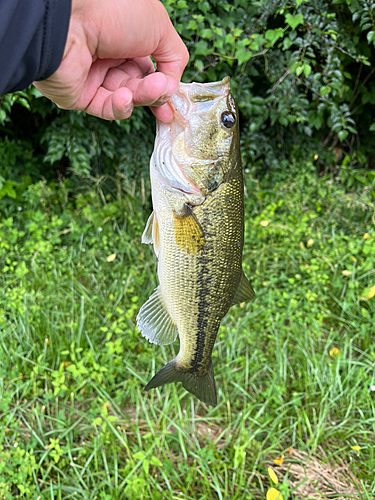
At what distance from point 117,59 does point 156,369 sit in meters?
1.95

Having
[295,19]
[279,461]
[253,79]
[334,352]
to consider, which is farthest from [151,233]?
[253,79]

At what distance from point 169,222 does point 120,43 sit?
579mm

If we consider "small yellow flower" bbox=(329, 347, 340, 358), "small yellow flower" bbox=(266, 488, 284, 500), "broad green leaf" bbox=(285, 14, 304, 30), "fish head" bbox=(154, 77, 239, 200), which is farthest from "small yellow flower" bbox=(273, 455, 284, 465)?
"broad green leaf" bbox=(285, 14, 304, 30)

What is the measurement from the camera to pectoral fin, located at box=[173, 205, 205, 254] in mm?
1345

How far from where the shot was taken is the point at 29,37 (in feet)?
3.41

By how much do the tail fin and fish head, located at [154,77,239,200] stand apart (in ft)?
2.14

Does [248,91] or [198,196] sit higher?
[198,196]

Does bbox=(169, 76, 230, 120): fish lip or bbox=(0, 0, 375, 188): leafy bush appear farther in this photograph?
bbox=(0, 0, 375, 188): leafy bush

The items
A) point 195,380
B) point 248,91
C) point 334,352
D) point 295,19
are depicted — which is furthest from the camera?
point 248,91

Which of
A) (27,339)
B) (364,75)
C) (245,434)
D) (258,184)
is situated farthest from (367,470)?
(364,75)

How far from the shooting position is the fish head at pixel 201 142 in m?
1.34

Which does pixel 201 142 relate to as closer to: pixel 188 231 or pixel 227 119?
pixel 227 119

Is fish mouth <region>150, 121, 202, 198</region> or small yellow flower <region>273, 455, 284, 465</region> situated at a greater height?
fish mouth <region>150, 121, 202, 198</region>

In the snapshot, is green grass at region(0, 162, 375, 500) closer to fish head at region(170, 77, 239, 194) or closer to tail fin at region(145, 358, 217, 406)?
tail fin at region(145, 358, 217, 406)
